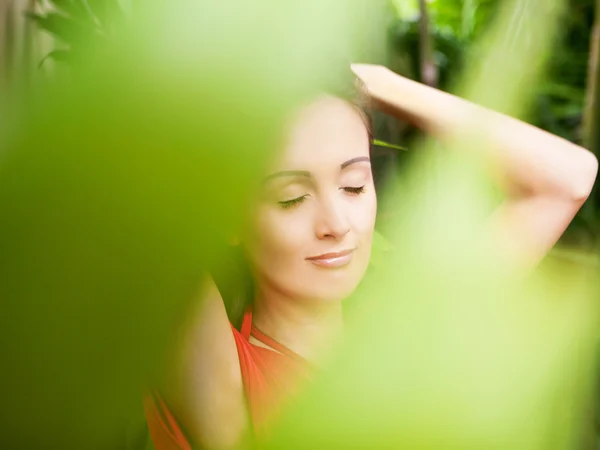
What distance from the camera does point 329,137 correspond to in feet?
1.70

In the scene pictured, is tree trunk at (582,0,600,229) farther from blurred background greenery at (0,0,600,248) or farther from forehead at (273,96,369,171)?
forehead at (273,96,369,171)

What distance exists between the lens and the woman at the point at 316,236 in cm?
48

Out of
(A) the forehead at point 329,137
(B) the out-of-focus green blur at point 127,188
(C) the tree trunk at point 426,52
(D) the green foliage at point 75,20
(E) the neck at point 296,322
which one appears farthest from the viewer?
(C) the tree trunk at point 426,52

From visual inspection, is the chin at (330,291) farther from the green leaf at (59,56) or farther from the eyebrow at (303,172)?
the green leaf at (59,56)

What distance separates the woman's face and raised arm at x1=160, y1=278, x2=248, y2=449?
0.27 ft

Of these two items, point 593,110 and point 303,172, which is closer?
point 303,172

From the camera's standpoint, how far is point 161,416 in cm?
49

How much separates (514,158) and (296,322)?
31cm

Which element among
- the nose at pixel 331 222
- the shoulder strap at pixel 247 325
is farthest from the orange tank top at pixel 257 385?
the nose at pixel 331 222

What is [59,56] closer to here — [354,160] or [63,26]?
[63,26]

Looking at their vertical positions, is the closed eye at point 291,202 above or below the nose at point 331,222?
above

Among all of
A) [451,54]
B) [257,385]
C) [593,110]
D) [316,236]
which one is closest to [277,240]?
[316,236]

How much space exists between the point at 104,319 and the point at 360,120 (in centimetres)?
39

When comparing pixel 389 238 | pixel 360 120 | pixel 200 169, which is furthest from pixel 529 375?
pixel 200 169
